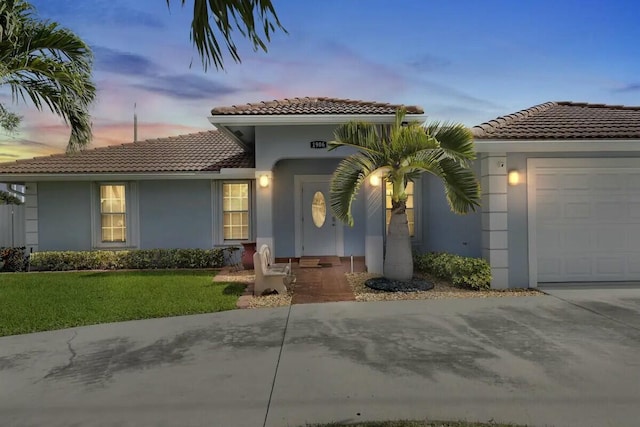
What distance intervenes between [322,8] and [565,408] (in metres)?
7.61

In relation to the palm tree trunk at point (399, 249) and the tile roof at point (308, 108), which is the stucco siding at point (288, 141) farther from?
the palm tree trunk at point (399, 249)

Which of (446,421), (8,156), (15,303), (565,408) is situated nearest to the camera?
(446,421)

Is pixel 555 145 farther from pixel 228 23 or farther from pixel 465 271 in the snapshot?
pixel 228 23

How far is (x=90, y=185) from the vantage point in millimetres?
12875

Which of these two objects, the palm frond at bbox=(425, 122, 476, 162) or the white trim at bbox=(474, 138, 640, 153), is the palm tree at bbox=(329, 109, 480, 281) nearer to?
the palm frond at bbox=(425, 122, 476, 162)

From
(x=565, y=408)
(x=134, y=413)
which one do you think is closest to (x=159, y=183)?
(x=134, y=413)

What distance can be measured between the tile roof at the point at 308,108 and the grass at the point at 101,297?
13.8 ft

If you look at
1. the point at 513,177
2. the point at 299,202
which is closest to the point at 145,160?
the point at 299,202

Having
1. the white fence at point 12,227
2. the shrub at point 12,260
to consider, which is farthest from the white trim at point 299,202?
the white fence at point 12,227

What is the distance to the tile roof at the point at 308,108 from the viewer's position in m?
10.0

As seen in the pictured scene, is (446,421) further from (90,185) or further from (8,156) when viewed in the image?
(8,156)

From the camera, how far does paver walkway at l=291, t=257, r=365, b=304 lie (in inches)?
328

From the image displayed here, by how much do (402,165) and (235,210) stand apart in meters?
6.26

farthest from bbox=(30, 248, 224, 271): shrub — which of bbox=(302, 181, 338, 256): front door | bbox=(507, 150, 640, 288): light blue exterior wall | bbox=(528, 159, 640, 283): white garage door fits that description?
bbox=(528, 159, 640, 283): white garage door
